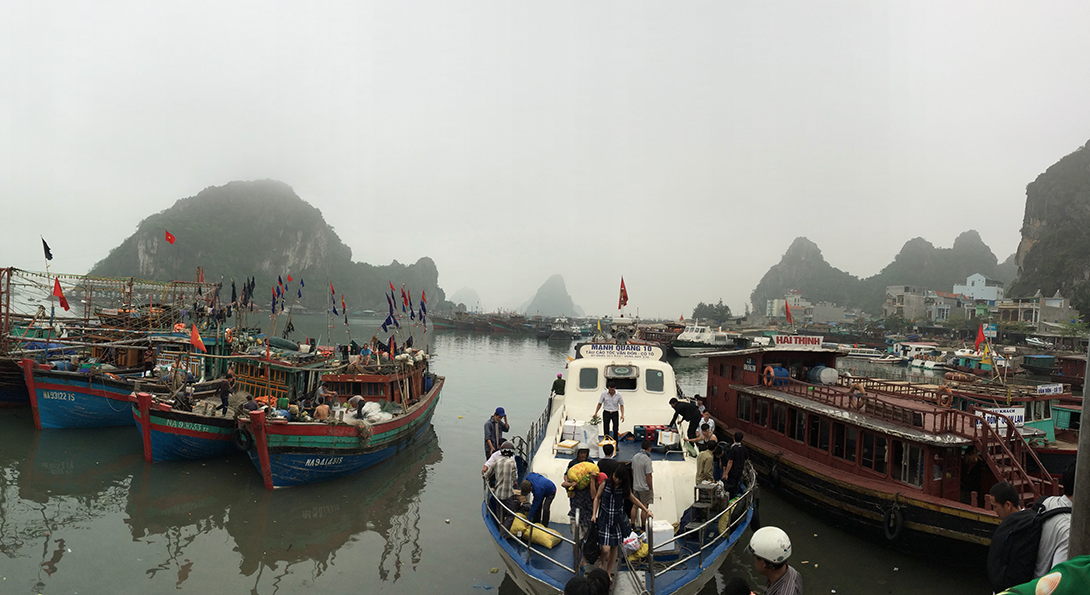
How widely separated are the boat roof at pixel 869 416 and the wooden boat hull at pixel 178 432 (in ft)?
44.9

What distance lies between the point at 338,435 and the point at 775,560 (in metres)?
12.0

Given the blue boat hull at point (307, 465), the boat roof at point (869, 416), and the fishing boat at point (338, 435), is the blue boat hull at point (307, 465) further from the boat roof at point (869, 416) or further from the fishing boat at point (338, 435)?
the boat roof at point (869, 416)

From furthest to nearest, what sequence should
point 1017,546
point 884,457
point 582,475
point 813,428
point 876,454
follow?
point 813,428 < point 876,454 < point 884,457 < point 582,475 < point 1017,546

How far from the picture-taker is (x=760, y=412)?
559 inches

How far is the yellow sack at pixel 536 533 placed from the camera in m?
7.09

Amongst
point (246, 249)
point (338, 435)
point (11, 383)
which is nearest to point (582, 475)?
point (338, 435)

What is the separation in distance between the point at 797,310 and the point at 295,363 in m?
128

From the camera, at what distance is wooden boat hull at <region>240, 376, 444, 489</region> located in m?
12.5

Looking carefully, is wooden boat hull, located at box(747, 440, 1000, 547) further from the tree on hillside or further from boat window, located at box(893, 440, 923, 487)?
the tree on hillside

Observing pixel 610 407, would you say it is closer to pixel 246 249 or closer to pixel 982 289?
pixel 982 289

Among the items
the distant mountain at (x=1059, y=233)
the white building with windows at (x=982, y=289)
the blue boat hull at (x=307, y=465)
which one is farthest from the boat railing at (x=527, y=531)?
the white building with windows at (x=982, y=289)

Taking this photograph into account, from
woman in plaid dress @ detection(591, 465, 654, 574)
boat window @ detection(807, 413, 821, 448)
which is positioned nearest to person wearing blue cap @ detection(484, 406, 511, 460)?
woman in plaid dress @ detection(591, 465, 654, 574)

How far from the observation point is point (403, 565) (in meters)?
9.97

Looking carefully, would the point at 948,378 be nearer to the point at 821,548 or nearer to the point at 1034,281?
the point at 821,548
